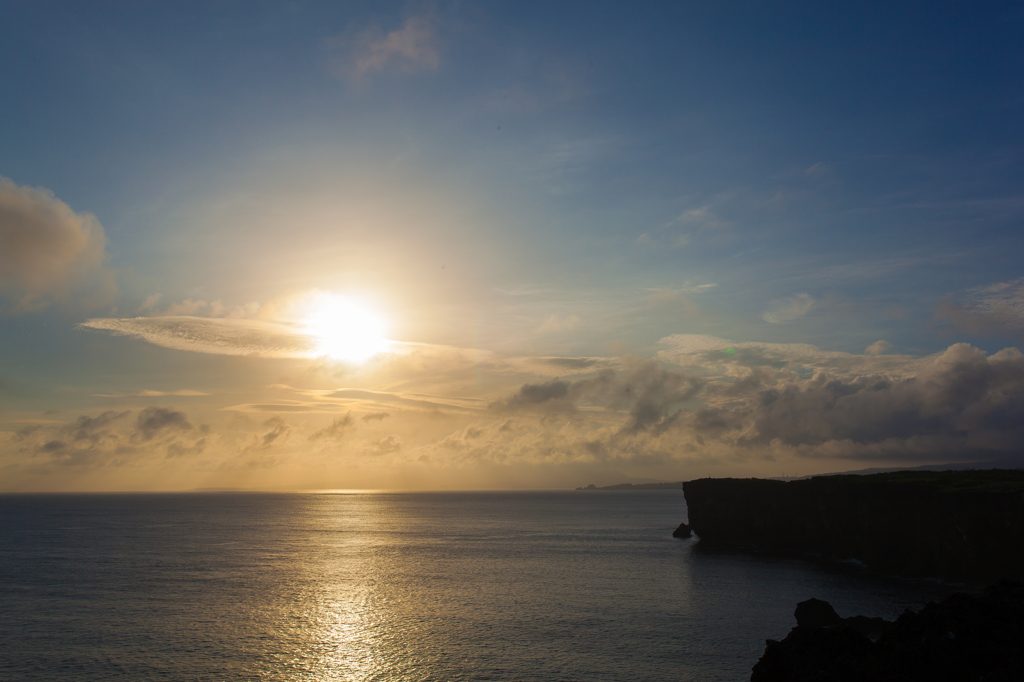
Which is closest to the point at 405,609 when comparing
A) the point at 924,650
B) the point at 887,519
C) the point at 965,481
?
the point at 924,650

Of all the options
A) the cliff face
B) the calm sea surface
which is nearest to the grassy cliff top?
the cliff face

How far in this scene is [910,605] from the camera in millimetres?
57000

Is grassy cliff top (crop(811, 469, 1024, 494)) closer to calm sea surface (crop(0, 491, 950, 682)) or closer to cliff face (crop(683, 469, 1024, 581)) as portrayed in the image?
cliff face (crop(683, 469, 1024, 581))

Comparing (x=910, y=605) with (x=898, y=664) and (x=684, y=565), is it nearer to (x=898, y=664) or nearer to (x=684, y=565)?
(x=684, y=565)

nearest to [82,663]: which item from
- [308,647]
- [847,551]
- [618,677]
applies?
[308,647]

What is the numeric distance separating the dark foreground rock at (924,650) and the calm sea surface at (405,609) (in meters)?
9.45

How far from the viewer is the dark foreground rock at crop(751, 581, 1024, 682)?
26406 millimetres

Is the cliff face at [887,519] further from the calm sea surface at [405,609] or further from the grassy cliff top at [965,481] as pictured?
the calm sea surface at [405,609]

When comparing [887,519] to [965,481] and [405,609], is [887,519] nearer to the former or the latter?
[965,481]

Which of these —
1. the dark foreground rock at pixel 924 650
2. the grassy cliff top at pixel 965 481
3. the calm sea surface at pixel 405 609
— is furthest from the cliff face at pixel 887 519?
the dark foreground rock at pixel 924 650

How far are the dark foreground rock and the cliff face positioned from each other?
39761 millimetres

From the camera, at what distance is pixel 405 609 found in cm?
5778

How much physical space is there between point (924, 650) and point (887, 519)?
62.3 meters

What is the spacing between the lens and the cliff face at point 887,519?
63469mm
